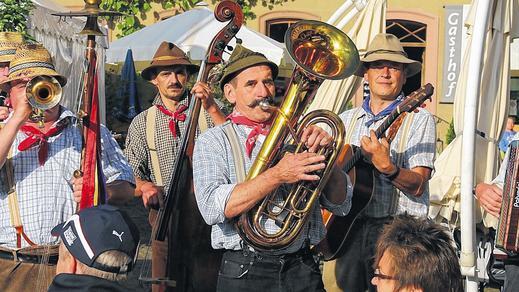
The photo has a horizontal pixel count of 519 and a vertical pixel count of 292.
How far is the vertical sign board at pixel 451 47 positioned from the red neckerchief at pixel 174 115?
12.2 metres

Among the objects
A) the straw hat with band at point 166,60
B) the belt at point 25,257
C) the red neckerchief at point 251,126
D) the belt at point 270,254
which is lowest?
the belt at point 25,257

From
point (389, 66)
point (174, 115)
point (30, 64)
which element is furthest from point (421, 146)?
point (30, 64)

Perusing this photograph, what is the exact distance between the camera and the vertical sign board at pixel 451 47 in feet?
58.4

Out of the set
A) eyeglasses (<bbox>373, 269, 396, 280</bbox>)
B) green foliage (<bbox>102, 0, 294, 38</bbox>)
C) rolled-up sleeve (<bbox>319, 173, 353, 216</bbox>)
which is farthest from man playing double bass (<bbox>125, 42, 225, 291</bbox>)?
green foliage (<bbox>102, 0, 294, 38</bbox>)

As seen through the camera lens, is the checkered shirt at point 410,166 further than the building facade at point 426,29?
No

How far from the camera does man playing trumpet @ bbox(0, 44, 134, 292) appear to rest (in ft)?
15.0

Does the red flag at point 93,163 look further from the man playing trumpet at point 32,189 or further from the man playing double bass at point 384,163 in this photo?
the man playing double bass at point 384,163


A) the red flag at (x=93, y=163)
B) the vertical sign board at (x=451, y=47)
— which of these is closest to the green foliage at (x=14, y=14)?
the red flag at (x=93, y=163)

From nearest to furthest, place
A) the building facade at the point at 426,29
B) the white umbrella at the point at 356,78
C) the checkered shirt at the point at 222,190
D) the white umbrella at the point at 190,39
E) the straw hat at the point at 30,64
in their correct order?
the checkered shirt at the point at 222,190 < the straw hat at the point at 30,64 < the white umbrella at the point at 356,78 < the white umbrella at the point at 190,39 < the building facade at the point at 426,29

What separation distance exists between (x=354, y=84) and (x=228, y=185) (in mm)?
2873

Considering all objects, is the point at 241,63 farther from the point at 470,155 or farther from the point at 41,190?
the point at 470,155

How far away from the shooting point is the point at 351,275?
17.7ft

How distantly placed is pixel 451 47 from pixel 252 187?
14379 mm

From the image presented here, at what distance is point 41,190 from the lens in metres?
4.59
